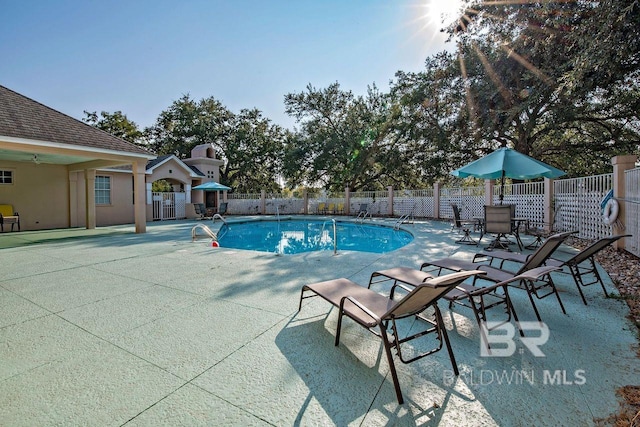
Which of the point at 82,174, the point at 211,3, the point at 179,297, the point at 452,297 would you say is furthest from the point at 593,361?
the point at 82,174

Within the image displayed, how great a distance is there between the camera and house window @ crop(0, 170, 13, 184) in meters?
11.7

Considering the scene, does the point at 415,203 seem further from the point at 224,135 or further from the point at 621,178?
the point at 224,135

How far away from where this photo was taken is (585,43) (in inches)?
267

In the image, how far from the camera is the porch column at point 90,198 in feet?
42.9

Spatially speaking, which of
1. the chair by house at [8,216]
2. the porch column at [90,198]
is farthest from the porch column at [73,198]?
the chair by house at [8,216]

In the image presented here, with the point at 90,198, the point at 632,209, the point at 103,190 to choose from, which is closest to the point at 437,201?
the point at 632,209

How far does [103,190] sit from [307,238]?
34.8ft

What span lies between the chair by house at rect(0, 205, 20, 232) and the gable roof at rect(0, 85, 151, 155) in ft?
14.4

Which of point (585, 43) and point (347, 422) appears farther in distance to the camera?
point (585, 43)

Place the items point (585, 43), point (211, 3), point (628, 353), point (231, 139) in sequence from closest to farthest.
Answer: point (628, 353), point (585, 43), point (211, 3), point (231, 139)

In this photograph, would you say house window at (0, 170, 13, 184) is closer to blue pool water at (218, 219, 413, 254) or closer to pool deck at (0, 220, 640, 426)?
blue pool water at (218, 219, 413, 254)

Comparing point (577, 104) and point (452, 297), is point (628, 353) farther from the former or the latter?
point (577, 104)

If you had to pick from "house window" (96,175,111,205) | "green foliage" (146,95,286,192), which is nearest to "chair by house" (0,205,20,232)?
"house window" (96,175,111,205)

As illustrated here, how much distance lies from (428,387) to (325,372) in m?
0.71
